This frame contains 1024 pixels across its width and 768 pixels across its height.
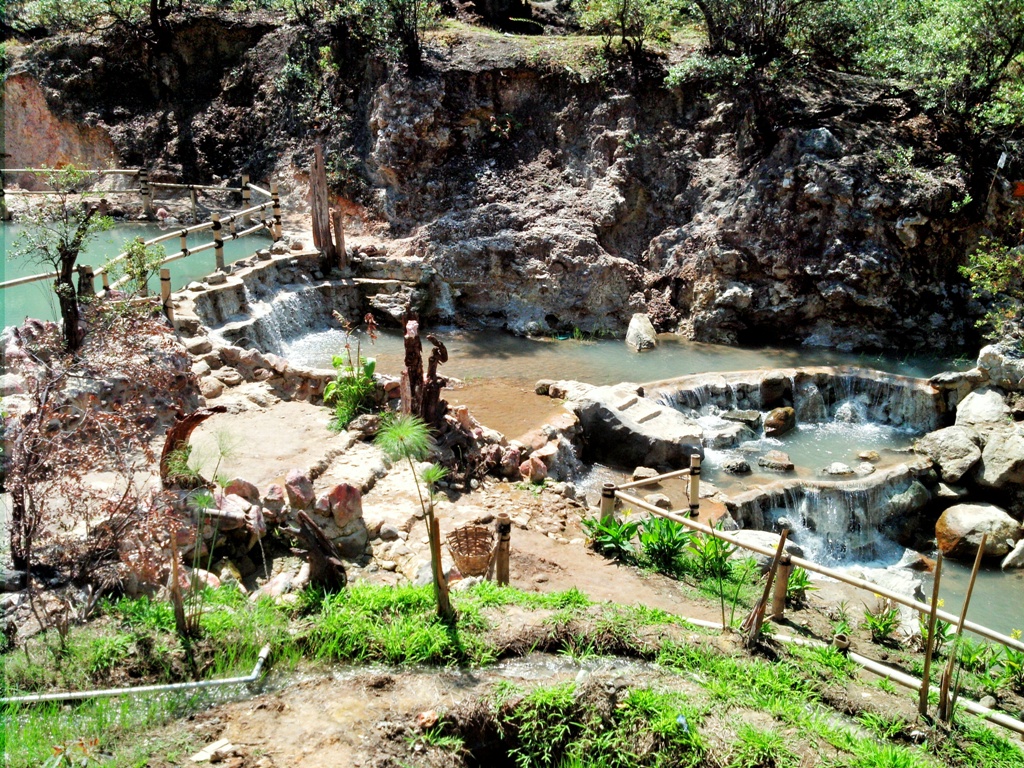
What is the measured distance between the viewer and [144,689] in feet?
13.7

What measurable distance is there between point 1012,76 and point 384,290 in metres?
11.6

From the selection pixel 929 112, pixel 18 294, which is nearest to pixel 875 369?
pixel 929 112

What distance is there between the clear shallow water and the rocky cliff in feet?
2.23

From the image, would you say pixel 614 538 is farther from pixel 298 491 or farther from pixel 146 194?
pixel 146 194

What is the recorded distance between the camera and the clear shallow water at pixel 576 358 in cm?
1280

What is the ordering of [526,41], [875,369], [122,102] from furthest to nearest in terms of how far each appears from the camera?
[122,102], [526,41], [875,369]

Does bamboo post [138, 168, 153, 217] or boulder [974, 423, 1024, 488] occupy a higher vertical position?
bamboo post [138, 168, 153, 217]

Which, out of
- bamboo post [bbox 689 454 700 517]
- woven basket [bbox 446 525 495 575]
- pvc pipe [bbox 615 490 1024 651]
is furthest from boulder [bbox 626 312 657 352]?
woven basket [bbox 446 525 495 575]

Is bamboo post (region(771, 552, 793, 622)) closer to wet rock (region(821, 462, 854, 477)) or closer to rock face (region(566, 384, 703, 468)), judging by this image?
rock face (region(566, 384, 703, 468))

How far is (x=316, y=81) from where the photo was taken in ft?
61.6

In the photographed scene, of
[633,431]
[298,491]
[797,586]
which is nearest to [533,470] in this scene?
[633,431]

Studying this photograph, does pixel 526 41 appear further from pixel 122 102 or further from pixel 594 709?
pixel 594 709

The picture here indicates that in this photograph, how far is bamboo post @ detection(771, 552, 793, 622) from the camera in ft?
18.6

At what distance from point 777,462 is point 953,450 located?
2159 mm
